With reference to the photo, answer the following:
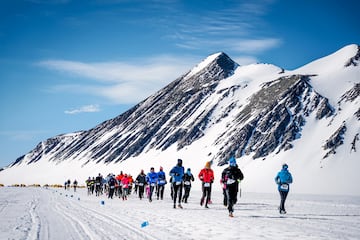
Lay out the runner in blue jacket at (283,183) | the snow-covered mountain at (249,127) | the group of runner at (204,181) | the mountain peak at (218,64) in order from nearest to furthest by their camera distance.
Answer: the group of runner at (204,181) → the runner in blue jacket at (283,183) → the snow-covered mountain at (249,127) → the mountain peak at (218,64)

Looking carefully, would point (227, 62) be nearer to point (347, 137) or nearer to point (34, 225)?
point (347, 137)

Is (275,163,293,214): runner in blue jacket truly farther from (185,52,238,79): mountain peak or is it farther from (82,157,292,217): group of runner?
(185,52,238,79): mountain peak

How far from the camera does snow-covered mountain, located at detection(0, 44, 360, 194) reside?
297 feet

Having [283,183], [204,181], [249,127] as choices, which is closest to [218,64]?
[249,127]

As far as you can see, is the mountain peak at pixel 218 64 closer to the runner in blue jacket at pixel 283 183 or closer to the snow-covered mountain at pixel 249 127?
the snow-covered mountain at pixel 249 127

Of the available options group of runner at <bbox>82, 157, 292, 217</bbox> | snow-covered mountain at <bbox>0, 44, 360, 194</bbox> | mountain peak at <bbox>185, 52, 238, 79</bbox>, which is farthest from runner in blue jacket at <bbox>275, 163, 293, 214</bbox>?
mountain peak at <bbox>185, 52, 238, 79</bbox>

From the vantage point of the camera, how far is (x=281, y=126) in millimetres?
111875

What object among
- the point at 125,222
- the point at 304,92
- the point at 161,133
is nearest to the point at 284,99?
the point at 304,92

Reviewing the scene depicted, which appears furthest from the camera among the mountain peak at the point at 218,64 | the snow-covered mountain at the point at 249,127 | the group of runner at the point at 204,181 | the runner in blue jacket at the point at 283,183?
the mountain peak at the point at 218,64

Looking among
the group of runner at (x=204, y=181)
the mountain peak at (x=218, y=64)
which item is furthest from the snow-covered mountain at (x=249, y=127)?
the group of runner at (x=204, y=181)

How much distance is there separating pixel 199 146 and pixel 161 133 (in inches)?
1035

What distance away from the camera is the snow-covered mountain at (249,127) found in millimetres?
90562

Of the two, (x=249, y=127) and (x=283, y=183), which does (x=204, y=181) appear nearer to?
(x=283, y=183)

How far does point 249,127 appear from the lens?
117 metres
